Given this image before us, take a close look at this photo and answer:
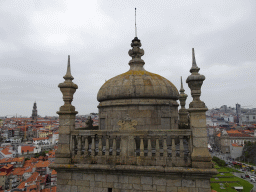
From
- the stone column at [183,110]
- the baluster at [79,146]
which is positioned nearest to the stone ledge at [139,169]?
the baluster at [79,146]

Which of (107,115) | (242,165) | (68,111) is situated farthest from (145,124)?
(242,165)

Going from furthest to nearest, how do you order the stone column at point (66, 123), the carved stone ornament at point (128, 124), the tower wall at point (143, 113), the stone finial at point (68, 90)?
the tower wall at point (143, 113) < the stone finial at point (68, 90) < the stone column at point (66, 123) < the carved stone ornament at point (128, 124)

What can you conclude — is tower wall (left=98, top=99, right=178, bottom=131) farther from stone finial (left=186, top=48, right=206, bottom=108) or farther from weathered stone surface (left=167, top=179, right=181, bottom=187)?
weathered stone surface (left=167, top=179, right=181, bottom=187)

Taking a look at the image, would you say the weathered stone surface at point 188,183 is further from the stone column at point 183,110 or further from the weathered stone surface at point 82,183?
the stone column at point 183,110

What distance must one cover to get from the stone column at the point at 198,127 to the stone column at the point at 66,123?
4815mm

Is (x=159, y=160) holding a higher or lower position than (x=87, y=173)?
higher

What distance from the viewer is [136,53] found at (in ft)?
37.1

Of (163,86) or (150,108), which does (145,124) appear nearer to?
(150,108)

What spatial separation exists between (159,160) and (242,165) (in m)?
90.7

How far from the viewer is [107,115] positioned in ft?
30.0

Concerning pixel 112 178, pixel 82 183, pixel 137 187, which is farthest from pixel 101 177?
pixel 137 187

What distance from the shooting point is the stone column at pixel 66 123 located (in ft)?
23.9

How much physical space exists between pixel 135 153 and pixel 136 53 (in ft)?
21.9

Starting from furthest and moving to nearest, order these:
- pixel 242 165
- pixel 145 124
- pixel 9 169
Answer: pixel 242 165 < pixel 9 169 < pixel 145 124
